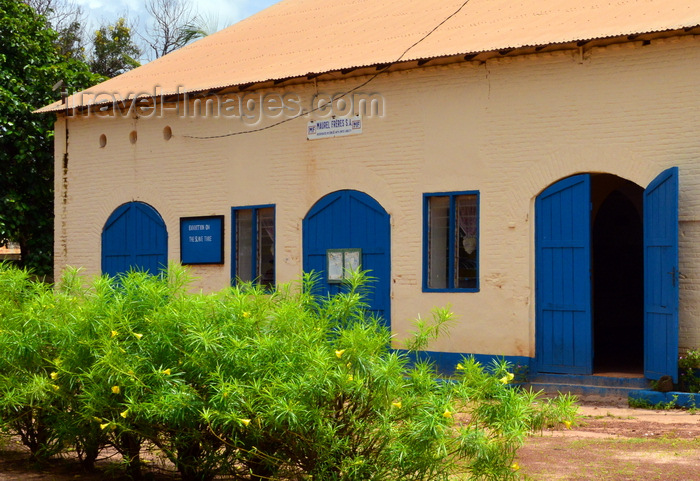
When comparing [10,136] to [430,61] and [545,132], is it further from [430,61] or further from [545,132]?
[545,132]

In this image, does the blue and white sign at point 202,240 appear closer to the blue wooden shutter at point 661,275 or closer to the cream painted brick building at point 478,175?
the cream painted brick building at point 478,175

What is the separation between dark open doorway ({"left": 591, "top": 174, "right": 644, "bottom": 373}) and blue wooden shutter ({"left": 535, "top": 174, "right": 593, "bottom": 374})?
2.65 metres

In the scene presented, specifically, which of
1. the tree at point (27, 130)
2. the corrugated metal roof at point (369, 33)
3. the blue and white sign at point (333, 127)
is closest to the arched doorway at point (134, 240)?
the corrugated metal roof at point (369, 33)

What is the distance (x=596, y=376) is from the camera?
10.9 meters

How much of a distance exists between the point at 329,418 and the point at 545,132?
278 inches

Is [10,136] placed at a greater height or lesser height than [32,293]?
greater

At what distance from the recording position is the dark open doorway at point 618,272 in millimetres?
14039

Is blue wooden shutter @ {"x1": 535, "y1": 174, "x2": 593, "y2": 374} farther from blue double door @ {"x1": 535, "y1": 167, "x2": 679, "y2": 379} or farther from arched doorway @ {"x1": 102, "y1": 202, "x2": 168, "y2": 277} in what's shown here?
arched doorway @ {"x1": 102, "y1": 202, "x2": 168, "y2": 277}

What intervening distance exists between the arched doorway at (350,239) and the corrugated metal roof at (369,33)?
193 cm

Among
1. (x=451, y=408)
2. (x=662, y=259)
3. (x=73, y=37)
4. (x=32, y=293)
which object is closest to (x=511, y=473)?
(x=451, y=408)

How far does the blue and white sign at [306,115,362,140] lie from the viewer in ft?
42.5

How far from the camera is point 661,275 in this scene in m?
10.2

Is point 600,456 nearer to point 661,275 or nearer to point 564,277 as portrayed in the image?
point 661,275

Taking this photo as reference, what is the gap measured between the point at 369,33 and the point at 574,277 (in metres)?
5.57
